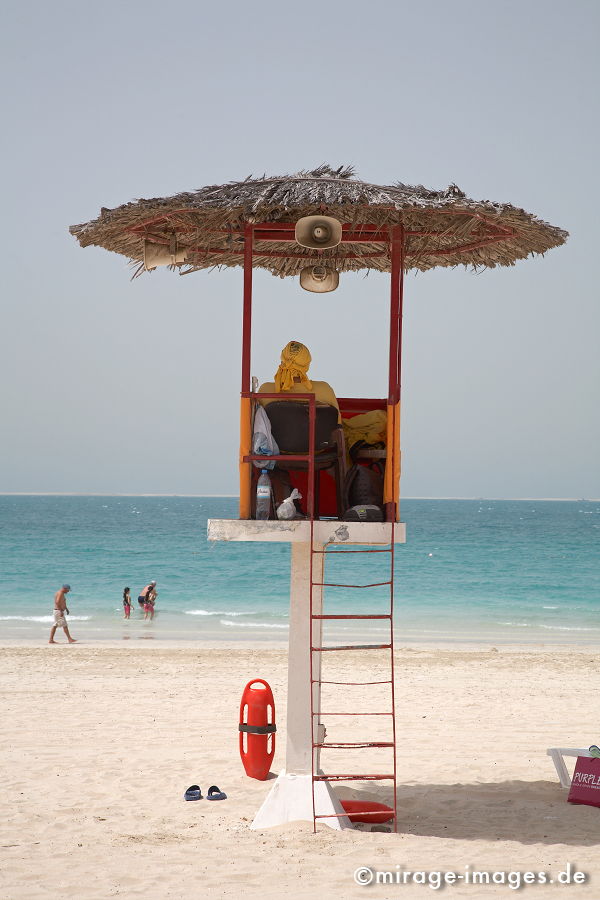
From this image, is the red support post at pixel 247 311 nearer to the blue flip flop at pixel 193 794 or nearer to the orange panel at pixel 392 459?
the orange panel at pixel 392 459

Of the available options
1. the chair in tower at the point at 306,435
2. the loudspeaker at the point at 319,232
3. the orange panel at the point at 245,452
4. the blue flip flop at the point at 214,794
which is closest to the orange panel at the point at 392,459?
the chair in tower at the point at 306,435

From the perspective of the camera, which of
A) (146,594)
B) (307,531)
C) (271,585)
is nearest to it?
(307,531)

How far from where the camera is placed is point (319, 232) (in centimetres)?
672

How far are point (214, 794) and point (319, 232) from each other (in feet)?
13.9

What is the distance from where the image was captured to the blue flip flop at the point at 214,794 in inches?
295

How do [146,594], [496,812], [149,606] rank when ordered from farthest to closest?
[149,606]
[146,594]
[496,812]

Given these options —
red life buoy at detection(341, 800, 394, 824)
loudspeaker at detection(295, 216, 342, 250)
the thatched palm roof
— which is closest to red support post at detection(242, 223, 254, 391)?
the thatched palm roof

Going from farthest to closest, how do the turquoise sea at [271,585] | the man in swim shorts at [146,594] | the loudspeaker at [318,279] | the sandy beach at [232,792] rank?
the man in swim shorts at [146,594] < the turquoise sea at [271,585] < the loudspeaker at [318,279] < the sandy beach at [232,792]

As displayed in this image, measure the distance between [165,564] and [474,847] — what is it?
40.7 m

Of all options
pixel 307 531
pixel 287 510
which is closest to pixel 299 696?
pixel 307 531

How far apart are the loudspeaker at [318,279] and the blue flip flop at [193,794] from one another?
156 inches

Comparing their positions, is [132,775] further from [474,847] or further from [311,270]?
[311,270]

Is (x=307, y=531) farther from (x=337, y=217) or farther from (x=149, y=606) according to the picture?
(x=149, y=606)

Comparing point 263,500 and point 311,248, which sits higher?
point 311,248
